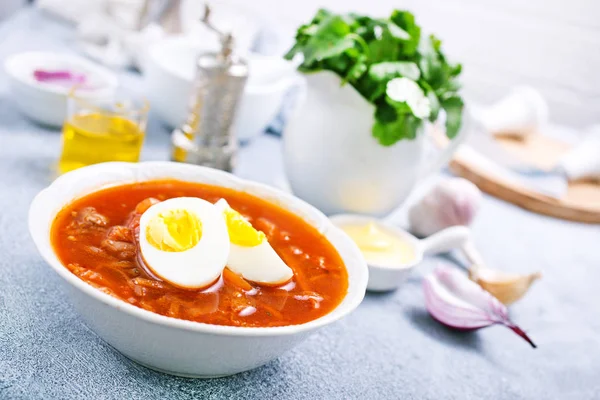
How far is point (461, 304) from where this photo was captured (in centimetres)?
130

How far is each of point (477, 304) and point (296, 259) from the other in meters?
0.42

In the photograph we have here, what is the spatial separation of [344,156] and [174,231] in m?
0.55

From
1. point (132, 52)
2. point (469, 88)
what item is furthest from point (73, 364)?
point (469, 88)

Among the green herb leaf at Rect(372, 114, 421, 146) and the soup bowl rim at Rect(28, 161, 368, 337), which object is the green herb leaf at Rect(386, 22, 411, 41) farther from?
the soup bowl rim at Rect(28, 161, 368, 337)

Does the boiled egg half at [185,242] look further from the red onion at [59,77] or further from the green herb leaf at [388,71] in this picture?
the red onion at [59,77]

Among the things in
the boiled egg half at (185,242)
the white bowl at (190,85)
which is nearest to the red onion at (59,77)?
the white bowl at (190,85)

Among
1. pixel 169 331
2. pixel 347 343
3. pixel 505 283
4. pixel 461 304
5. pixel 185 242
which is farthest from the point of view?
pixel 505 283

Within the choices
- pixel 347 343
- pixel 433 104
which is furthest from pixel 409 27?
pixel 347 343

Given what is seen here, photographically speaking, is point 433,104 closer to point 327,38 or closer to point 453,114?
point 453,114

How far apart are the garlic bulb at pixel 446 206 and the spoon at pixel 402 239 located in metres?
0.07

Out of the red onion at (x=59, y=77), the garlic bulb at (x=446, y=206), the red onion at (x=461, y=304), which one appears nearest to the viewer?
the red onion at (x=461, y=304)

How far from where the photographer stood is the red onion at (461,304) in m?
1.29

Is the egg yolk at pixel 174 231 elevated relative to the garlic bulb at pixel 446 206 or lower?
elevated

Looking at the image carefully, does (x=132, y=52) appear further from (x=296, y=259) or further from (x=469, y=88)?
(x=469, y=88)
